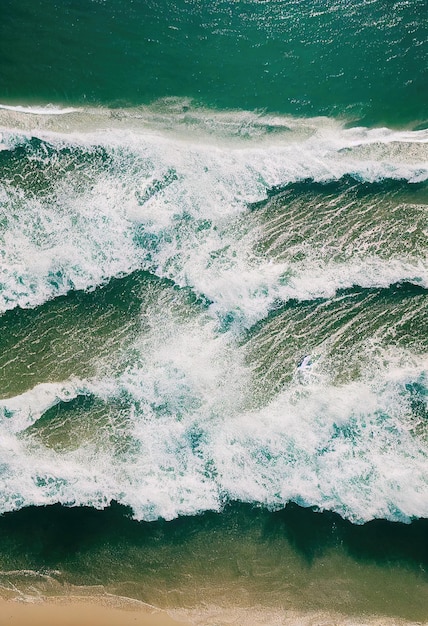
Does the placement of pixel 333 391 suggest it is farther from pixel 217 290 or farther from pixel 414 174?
pixel 414 174

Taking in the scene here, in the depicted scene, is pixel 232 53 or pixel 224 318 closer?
pixel 224 318

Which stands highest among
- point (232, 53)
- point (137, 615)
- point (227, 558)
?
point (232, 53)

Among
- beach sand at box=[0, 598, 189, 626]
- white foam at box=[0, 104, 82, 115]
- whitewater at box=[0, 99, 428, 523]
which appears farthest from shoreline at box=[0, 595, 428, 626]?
white foam at box=[0, 104, 82, 115]

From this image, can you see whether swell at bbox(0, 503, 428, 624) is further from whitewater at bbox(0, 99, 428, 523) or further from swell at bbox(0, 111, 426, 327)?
swell at bbox(0, 111, 426, 327)

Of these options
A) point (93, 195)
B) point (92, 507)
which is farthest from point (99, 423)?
point (93, 195)

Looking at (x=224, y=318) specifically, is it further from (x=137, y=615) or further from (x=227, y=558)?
(x=137, y=615)

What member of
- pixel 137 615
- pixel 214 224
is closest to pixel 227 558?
pixel 137 615
